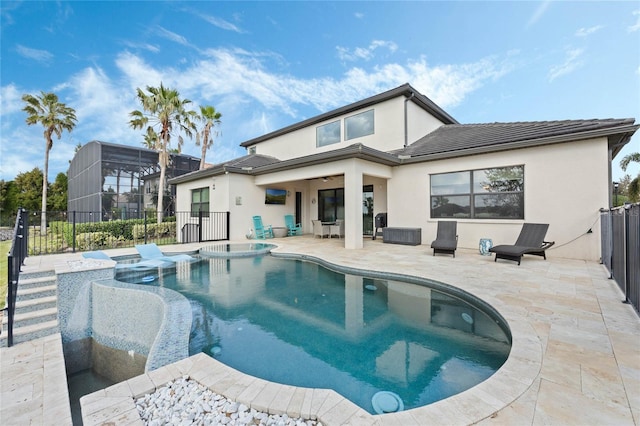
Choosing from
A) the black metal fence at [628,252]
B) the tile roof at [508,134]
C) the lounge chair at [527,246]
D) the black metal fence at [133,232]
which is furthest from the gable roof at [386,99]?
the black metal fence at [628,252]

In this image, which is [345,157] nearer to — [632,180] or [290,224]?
[290,224]

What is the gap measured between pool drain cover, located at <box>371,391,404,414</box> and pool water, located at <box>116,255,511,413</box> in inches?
1.8

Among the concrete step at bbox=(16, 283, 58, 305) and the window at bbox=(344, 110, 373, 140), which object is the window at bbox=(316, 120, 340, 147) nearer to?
the window at bbox=(344, 110, 373, 140)

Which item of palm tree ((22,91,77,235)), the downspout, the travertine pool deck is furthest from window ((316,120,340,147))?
palm tree ((22,91,77,235))

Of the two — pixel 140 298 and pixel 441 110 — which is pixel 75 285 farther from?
pixel 441 110

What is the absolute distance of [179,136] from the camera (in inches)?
711

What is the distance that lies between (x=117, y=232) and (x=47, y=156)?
13.0 m

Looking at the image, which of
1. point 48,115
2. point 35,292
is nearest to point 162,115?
point 48,115

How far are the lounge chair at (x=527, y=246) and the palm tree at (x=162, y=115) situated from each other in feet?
53.6

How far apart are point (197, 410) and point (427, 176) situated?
10252mm

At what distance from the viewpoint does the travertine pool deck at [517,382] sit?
1.90m

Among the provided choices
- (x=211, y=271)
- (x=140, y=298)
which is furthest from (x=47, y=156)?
(x=140, y=298)

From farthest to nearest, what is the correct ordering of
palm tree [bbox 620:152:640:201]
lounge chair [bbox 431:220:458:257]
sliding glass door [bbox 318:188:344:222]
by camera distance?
palm tree [bbox 620:152:640:201], sliding glass door [bbox 318:188:344:222], lounge chair [bbox 431:220:458:257]

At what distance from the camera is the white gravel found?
1928mm
